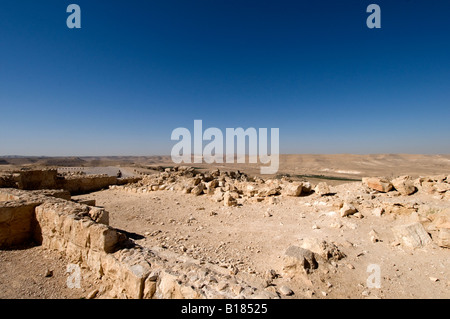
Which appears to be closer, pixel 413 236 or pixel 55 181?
pixel 413 236

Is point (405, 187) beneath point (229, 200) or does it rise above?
above

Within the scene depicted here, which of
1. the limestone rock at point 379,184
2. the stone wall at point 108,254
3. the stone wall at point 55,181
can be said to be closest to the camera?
the stone wall at point 108,254

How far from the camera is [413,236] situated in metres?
5.09

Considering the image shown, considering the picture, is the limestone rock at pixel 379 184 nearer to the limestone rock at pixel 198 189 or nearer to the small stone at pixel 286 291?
the small stone at pixel 286 291

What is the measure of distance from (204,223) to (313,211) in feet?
13.5

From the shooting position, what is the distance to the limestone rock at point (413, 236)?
4988mm

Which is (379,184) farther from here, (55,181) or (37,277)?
(55,181)

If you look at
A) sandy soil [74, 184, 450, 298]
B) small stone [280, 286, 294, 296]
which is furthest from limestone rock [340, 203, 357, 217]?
small stone [280, 286, 294, 296]

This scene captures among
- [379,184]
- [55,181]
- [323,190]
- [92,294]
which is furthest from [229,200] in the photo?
[55,181]

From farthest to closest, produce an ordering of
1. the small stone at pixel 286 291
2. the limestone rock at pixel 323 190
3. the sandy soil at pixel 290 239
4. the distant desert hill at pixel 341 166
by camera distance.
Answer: the distant desert hill at pixel 341 166, the limestone rock at pixel 323 190, the sandy soil at pixel 290 239, the small stone at pixel 286 291

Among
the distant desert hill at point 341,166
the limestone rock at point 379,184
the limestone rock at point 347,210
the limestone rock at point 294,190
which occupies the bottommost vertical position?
the distant desert hill at point 341,166

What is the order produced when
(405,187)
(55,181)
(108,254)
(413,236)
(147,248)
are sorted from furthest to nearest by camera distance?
(55,181)
(405,187)
(413,236)
(147,248)
(108,254)

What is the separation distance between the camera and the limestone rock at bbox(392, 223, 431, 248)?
16.4 feet

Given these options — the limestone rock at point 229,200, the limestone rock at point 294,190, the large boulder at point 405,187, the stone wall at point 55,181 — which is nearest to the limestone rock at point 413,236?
the large boulder at point 405,187
